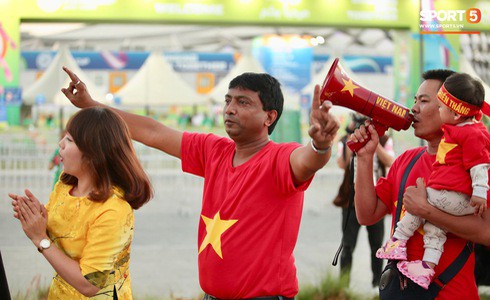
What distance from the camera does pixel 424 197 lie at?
Answer: 8.71ft

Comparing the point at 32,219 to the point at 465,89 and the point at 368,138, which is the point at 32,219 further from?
the point at 465,89

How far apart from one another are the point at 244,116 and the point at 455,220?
890 mm

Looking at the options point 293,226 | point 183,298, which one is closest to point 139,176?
point 293,226

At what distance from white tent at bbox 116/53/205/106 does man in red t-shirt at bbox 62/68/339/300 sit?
817cm

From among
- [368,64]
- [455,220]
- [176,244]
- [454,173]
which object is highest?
[454,173]

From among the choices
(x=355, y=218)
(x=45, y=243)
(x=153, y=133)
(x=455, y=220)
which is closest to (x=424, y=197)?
(x=455, y=220)

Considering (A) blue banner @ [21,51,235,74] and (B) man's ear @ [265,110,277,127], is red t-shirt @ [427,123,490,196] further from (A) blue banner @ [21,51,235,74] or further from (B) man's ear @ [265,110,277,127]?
(A) blue banner @ [21,51,235,74]

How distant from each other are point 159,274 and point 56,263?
13.9ft

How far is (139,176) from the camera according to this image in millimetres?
2594

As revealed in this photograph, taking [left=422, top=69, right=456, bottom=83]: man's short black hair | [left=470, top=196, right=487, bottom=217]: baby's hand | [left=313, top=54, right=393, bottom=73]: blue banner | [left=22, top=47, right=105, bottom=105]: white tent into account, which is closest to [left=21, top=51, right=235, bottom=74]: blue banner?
[left=313, top=54, right=393, bottom=73]: blue banner

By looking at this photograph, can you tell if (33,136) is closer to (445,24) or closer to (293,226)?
(445,24)

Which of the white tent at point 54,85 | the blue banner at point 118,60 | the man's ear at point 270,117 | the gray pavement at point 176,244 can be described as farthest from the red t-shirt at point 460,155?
the blue banner at point 118,60

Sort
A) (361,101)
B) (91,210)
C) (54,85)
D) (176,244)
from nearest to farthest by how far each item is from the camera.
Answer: (91,210) < (361,101) < (176,244) < (54,85)

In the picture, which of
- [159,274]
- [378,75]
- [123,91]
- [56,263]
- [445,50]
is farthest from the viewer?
[378,75]
